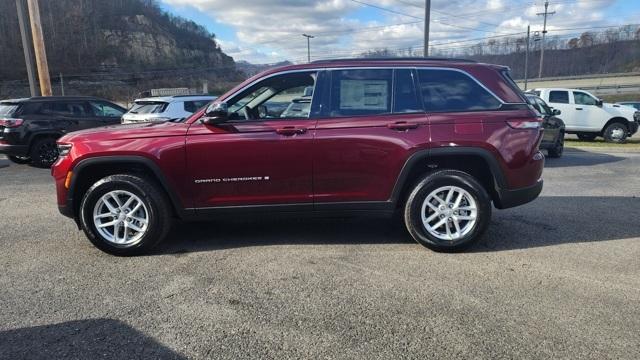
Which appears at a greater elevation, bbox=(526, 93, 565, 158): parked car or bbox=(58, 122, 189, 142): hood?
bbox=(58, 122, 189, 142): hood

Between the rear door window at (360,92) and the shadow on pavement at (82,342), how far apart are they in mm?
2550

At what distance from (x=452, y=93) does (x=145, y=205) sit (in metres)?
3.16

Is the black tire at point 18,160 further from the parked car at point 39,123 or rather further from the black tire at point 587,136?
the black tire at point 587,136

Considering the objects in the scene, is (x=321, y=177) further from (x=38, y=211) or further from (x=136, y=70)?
(x=136, y=70)

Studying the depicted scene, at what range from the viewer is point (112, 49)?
90.7 m

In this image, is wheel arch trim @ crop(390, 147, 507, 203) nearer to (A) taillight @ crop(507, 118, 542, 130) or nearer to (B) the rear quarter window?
(A) taillight @ crop(507, 118, 542, 130)

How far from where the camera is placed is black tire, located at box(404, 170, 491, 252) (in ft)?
14.5

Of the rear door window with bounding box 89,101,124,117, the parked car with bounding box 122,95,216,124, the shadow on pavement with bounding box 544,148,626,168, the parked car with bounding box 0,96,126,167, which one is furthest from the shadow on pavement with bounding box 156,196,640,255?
the rear door window with bounding box 89,101,124,117

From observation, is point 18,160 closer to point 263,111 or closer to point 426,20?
point 263,111

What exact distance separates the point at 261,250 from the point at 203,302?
1.19 metres

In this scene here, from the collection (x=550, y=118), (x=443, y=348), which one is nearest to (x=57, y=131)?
(x=443, y=348)

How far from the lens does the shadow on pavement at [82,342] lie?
9.09ft

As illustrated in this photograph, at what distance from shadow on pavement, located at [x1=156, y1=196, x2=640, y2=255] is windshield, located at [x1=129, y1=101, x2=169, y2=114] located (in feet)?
22.4

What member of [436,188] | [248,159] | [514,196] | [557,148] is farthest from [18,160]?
[557,148]
